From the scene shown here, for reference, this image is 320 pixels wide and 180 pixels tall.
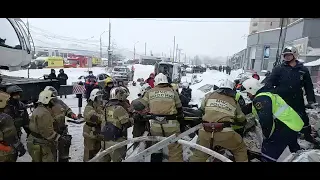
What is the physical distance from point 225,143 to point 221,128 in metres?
0.19

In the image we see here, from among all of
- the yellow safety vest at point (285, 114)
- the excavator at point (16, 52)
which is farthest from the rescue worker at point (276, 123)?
the excavator at point (16, 52)

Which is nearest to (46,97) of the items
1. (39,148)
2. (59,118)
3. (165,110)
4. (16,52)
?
(59,118)

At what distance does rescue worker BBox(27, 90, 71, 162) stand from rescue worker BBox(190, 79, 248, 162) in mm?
2164

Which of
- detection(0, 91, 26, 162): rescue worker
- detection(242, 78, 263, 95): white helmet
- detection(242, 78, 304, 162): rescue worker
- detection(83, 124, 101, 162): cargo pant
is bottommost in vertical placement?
detection(83, 124, 101, 162): cargo pant

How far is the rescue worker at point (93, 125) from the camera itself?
5.01 m

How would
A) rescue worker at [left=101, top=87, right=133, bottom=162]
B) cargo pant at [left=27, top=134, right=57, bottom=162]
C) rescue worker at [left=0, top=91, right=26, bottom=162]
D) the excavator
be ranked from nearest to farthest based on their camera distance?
rescue worker at [left=0, top=91, right=26, bottom=162], cargo pant at [left=27, top=134, right=57, bottom=162], rescue worker at [left=101, top=87, right=133, bottom=162], the excavator

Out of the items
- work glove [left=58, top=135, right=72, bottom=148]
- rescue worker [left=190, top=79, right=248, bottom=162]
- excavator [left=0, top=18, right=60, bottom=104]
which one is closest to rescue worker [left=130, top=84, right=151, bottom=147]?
work glove [left=58, top=135, right=72, bottom=148]

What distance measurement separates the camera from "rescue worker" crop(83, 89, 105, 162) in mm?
5008

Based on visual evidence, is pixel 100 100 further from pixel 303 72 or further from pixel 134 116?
pixel 303 72

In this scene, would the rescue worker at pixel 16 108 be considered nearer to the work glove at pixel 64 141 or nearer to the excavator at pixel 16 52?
the work glove at pixel 64 141

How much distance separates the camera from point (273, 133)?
346 centimetres

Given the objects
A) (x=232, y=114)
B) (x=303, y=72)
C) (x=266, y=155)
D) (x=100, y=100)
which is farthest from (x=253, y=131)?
(x=100, y=100)

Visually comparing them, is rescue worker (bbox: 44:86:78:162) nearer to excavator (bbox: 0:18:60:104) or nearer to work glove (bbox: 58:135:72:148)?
work glove (bbox: 58:135:72:148)

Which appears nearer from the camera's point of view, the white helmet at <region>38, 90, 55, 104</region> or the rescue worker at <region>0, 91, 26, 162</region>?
the rescue worker at <region>0, 91, 26, 162</region>
